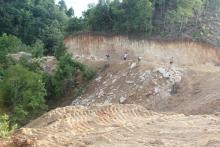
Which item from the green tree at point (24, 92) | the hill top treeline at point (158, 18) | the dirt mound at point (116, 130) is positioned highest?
the hill top treeline at point (158, 18)

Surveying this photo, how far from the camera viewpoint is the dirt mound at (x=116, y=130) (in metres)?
9.27

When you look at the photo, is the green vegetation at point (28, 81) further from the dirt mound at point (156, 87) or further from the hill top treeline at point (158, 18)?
the hill top treeline at point (158, 18)

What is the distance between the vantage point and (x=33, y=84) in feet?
68.1

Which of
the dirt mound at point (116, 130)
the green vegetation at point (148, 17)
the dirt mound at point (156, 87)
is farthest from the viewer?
the green vegetation at point (148, 17)

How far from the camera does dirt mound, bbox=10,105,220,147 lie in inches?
365

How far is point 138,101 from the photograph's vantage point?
64.8ft

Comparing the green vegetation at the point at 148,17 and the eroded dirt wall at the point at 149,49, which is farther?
the green vegetation at the point at 148,17

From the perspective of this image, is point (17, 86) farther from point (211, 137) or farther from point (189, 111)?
point (211, 137)

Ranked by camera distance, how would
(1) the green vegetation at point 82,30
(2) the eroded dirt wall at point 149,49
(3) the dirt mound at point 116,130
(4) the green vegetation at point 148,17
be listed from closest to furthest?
(3) the dirt mound at point 116,130 → (1) the green vegetation at point 82,30 → (2) the eroded dirt wall at point 149,49 → (4) the green vegetation at point 148,17

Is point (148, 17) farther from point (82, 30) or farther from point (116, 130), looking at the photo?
point (116, 130)

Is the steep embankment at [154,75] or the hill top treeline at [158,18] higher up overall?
the hill top treeline at [158,18]

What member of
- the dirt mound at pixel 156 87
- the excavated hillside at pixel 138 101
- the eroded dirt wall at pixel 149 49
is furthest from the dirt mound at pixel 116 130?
the eroded dirt wall at pixel 149 49

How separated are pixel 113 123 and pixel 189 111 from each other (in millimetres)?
5152

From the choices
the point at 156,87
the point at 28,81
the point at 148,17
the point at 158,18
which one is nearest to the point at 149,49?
the point at 148,17
